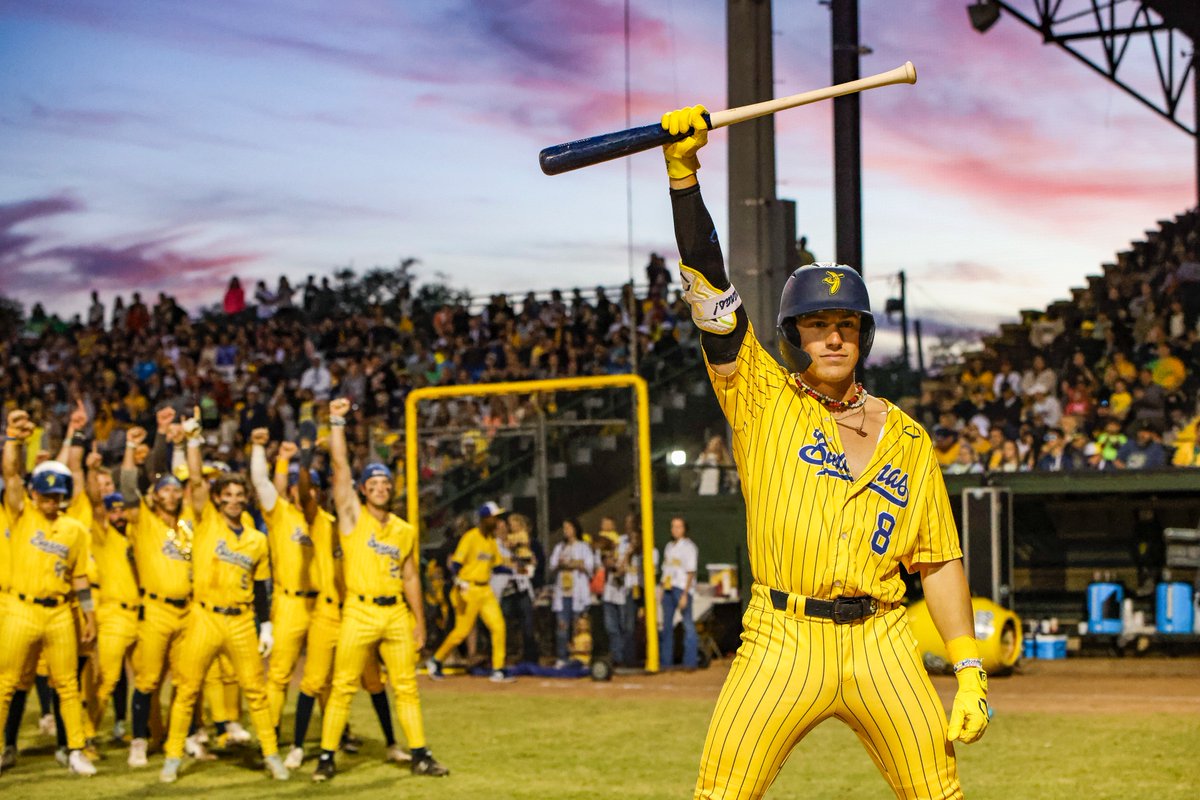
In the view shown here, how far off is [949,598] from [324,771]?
590 cm

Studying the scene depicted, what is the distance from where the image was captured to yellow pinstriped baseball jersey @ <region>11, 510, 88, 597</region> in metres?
9.58

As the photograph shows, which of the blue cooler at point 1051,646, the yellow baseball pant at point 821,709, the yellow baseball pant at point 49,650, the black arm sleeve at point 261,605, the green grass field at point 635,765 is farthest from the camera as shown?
the blue cooler at point 1051,646

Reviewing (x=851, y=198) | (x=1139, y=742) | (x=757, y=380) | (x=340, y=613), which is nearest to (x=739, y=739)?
(x=757, y=380)

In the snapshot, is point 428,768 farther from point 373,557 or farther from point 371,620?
point 373,557

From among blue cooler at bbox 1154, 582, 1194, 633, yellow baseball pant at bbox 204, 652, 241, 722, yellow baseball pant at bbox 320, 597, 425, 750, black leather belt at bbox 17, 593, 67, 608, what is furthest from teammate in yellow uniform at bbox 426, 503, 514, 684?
blue cooler at bbox 1154, 582, 1194, 633

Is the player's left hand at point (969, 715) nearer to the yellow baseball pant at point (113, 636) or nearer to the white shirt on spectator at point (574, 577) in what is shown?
the yellow baseball pant at point (113, 636)

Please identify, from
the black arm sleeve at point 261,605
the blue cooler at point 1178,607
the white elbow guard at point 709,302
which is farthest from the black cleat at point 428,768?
the blue cooler at point 1178,607

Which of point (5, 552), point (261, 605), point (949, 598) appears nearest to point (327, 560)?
point (5, 552)

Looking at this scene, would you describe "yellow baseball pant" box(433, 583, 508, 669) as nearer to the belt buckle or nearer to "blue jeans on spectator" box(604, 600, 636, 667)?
"blue jeans on spectator" box(604, 600, 636, 667)

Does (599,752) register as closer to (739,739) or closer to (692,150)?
(739,739)

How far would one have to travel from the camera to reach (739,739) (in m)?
4.22

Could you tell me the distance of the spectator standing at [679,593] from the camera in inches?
590

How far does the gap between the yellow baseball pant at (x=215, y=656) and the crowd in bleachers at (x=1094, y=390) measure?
27.9 feet

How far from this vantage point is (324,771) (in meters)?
9.38
